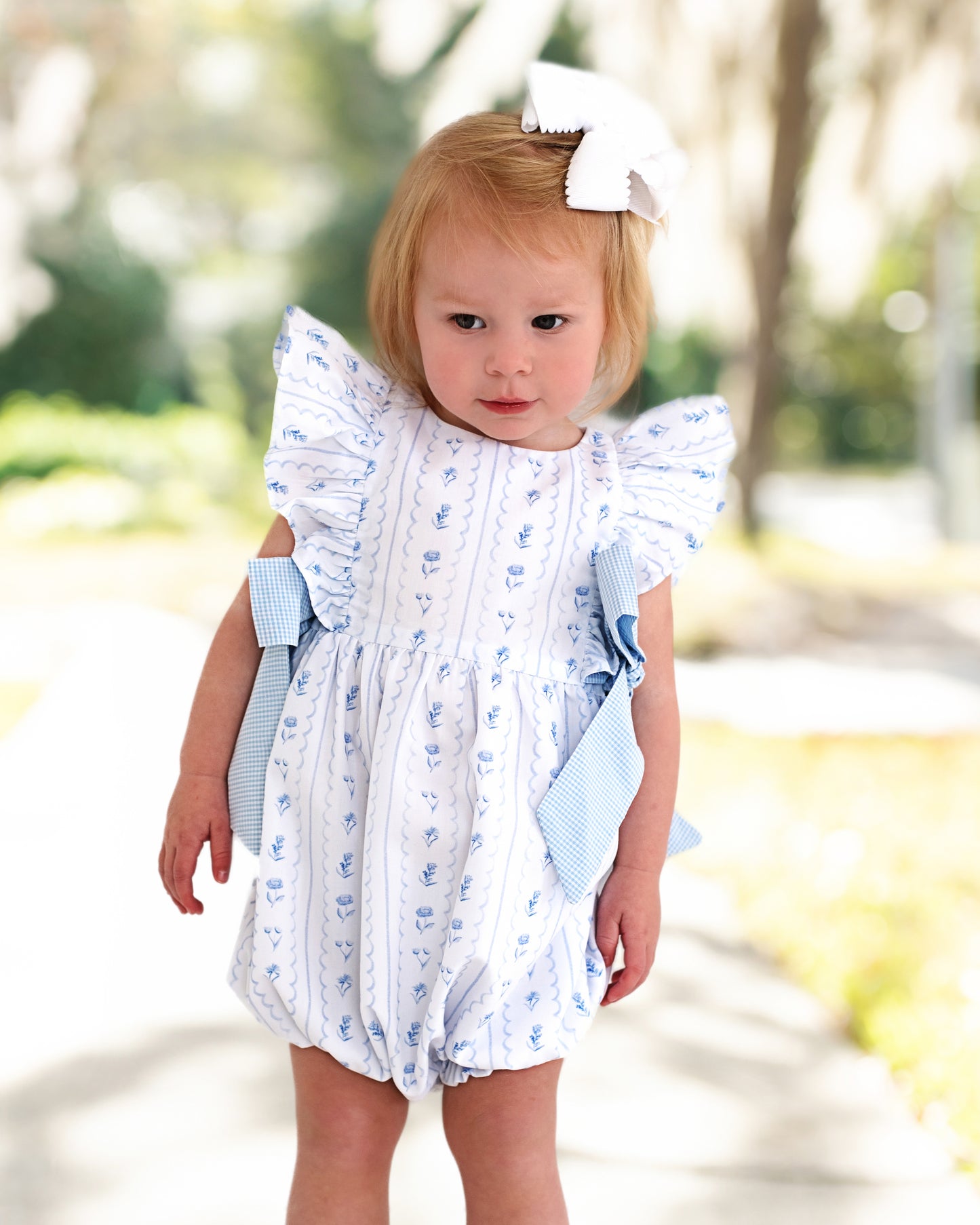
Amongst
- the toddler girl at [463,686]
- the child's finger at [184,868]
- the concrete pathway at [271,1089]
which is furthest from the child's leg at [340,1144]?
the concrete pathway at [271,1089]

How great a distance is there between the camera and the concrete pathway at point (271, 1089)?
1.99m

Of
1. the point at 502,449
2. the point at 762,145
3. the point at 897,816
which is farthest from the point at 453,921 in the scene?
the point at 762,145

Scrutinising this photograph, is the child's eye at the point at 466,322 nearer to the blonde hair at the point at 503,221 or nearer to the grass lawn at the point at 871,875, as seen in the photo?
the blonde hair at the point at 503,221

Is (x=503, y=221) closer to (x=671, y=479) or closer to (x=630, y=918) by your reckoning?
(x=671, y=479)

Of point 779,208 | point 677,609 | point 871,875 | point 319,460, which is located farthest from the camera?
point 779,208

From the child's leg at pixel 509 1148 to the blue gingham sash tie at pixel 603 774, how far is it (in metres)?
0.22

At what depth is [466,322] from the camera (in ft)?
4.78

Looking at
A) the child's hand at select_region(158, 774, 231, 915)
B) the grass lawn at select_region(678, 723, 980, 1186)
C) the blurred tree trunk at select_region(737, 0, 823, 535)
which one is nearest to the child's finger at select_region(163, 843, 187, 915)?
the child's hand at select_region(158, 774, 231, 915)

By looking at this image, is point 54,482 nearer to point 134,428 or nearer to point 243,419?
point 134,428

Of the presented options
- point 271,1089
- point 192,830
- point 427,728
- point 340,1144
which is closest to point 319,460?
point 427,728

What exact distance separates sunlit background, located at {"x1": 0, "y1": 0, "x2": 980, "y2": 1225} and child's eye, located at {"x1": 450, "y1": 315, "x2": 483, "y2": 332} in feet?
2.60

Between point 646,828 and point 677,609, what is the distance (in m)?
5.18

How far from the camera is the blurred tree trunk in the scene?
730cm

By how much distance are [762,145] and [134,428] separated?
6418mm
